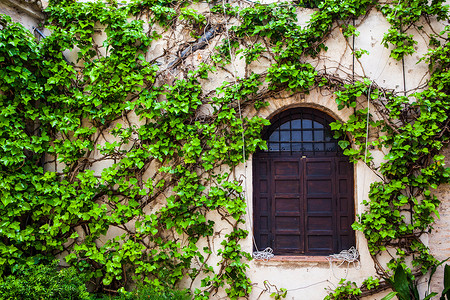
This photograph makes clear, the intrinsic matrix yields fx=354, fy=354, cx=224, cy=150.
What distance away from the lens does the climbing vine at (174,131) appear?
4117mm

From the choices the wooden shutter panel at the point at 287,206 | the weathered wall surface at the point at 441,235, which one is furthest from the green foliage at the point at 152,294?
the weathered wall surface at the point at 441,235

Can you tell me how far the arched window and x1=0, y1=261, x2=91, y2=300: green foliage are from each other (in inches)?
84.5

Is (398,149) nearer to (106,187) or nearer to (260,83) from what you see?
(260,83)

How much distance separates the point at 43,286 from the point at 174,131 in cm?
215

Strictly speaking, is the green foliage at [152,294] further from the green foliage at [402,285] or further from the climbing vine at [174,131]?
the green foliage at [402,285]

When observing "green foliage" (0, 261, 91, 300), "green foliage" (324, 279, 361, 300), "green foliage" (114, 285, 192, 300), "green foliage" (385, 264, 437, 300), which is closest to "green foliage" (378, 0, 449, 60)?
"green foliage" (385, 264, 437, 300)

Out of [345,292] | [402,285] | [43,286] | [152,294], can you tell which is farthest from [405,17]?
[43,286]

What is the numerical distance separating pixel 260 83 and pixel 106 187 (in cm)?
232

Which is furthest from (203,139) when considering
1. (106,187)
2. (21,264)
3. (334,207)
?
(21,264)

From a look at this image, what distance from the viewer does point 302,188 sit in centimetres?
447

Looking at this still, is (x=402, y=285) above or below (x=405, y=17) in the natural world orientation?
below

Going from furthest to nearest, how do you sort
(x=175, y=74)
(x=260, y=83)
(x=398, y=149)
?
1. (x=175, y=74)
2. (x=260, y=83)
3. (x=398, y=149)

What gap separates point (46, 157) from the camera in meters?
4.67

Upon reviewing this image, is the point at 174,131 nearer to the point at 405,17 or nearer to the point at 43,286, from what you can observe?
the point at 43,286
